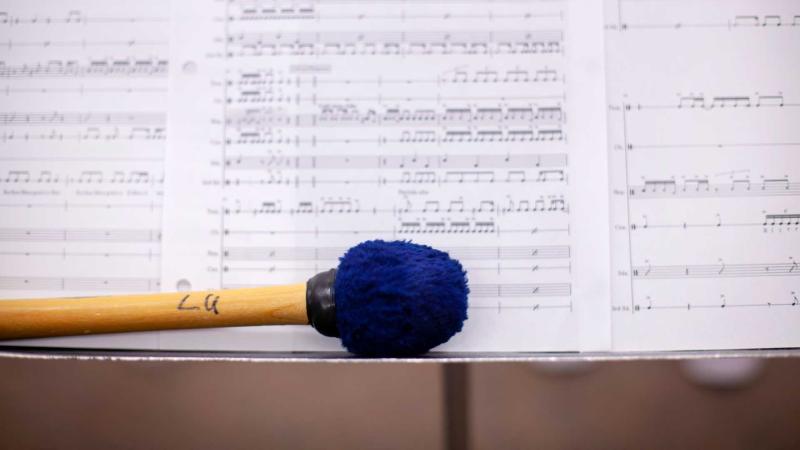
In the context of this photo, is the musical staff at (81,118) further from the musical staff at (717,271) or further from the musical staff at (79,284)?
the musical staff at (717,271)

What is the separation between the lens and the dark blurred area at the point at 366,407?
19.0 inches

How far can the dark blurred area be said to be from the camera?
1.59 ft

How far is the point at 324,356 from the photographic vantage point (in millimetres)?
447

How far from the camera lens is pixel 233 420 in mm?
486

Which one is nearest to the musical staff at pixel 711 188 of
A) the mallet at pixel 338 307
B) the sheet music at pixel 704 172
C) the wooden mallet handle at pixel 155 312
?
the sheet music at pixel 704 172

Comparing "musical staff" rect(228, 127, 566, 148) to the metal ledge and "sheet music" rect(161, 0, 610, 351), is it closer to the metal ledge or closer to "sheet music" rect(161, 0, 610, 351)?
"sheet music" rect(161, 0, 610, 351)

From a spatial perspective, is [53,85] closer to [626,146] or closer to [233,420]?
Answer: [233,420]

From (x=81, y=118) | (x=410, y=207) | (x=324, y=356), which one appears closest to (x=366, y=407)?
(x=324, y=356)

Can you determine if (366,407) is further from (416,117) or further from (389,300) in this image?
(416,117)

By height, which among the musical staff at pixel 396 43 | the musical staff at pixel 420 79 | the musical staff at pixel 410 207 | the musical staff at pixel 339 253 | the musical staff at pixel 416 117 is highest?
the musical staff at pixel 396 43

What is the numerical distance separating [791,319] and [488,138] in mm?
333

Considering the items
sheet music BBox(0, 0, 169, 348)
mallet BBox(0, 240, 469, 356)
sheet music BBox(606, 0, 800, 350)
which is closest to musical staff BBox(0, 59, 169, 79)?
sheet music BBox(0, 0, 169, 348)

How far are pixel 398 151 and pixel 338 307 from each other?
168mm

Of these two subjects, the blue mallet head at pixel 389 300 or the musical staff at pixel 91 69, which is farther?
the musical staff at pixel 91 69
